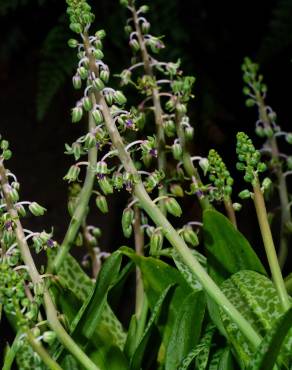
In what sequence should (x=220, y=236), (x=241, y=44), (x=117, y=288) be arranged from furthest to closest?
(x=241, y=44), (x=117, y=288), (x=220, y=236)

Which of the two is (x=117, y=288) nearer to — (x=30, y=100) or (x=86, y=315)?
(x=86, y=315)

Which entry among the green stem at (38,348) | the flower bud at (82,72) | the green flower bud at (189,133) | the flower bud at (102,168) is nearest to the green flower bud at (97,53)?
the flower bud at (82,72)

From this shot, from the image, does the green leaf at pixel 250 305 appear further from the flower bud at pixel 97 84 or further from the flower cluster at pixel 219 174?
the flower bud at pixel 97 84

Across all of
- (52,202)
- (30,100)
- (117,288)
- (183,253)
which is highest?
(183,253)

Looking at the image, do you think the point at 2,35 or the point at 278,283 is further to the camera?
the point at 2,35

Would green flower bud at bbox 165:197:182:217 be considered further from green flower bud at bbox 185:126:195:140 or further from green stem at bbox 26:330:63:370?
green stem at bbox 26:330:63:370

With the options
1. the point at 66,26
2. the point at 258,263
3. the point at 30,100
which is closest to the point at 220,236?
the point at 258,263
